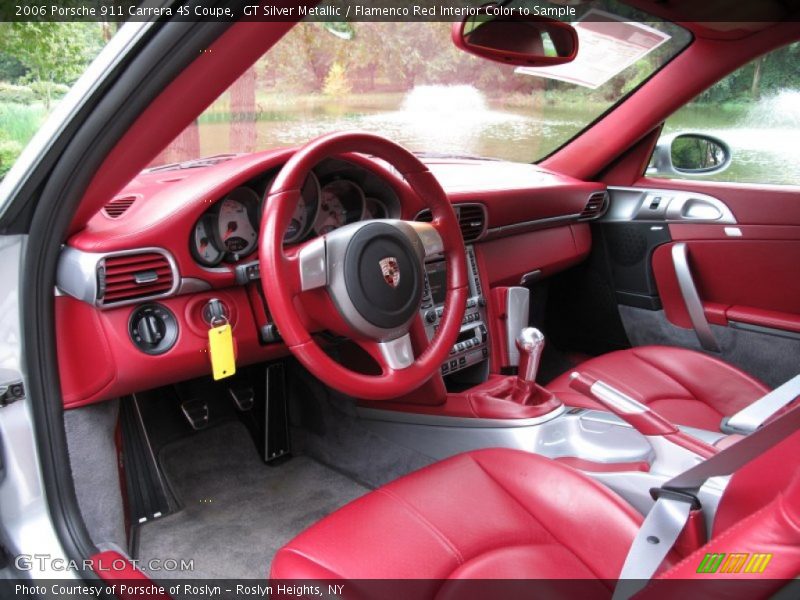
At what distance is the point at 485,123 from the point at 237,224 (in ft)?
3.88

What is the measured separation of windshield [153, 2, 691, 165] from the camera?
6.62ft

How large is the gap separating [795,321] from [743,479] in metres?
1.73

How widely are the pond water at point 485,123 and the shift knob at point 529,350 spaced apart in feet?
2.34

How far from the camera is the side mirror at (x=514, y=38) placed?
164 centimetres

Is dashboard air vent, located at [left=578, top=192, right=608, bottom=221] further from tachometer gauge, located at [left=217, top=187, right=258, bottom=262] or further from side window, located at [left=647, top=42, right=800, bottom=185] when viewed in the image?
tachometer gauge, located at [left=217, top=187, right=258, bottom=262]

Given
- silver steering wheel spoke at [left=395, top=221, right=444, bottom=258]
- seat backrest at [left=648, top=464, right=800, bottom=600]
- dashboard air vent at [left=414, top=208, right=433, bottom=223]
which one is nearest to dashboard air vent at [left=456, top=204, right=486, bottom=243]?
dashboard air vent at [left=414, top=208, right=433, bottom=223]

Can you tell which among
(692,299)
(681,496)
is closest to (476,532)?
(681,496)

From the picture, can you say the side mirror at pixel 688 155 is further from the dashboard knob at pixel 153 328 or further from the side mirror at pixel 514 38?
the dashboard knob at pixel 153 328

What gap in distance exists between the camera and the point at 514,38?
1.69m

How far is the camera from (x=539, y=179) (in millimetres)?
2748

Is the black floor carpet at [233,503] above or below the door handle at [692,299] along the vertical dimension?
below

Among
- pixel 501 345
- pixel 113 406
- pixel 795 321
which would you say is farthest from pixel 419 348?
pixel 795 321

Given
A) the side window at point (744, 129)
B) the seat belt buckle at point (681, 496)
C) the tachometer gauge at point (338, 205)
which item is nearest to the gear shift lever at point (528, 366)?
the tachometer gauge at point (338, 205)

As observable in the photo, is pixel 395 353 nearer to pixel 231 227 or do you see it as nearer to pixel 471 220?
pixel 231 227
